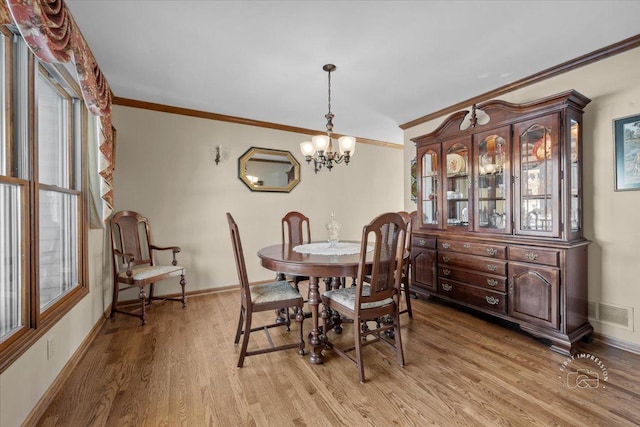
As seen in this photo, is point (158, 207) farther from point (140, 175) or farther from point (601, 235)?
point (601, 235)

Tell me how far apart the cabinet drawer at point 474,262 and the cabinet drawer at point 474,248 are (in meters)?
0.04

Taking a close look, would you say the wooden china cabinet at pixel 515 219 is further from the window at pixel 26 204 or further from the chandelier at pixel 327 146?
the window at pixel 26 204

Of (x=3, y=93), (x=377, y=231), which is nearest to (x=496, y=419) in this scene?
(x=377, y=231)

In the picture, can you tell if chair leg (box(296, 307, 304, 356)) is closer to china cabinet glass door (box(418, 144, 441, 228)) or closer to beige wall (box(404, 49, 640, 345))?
china cabinet glass door (box(418, 144, 441, 228))

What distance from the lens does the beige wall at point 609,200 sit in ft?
7.43

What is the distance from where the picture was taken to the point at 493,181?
2826 mm

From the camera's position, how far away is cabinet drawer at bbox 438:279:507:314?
2.61 m

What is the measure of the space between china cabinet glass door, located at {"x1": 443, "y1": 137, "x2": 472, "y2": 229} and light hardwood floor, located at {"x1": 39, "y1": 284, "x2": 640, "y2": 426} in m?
1.16

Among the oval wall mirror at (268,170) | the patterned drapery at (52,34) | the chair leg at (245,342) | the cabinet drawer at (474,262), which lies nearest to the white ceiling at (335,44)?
the patterned drapery at (52,34)

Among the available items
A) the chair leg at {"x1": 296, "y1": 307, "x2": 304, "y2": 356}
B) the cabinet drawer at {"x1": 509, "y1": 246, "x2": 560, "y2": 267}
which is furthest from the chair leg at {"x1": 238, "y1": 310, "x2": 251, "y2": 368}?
the cabinet drawer at {"x1": 509, "y1": 246, "x2": 560, "y2": 267}

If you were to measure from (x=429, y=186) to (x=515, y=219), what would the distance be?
105cm

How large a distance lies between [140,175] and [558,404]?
4.24 metres

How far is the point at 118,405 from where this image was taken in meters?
1.65

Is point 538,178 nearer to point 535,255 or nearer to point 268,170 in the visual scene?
point 535,255
